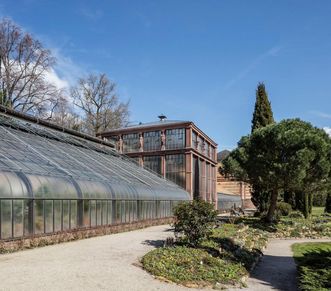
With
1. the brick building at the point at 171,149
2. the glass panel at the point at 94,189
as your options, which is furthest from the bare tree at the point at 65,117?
the glass panel at the point at 94,189

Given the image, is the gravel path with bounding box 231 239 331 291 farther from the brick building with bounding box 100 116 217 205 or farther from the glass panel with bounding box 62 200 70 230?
the brick building with bounding box 100 116 217 205

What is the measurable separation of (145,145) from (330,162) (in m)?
25.4

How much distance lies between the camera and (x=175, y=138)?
51.5 meters

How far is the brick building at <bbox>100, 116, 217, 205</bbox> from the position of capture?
5069 centimetres

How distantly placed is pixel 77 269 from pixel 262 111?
3607 centimetres

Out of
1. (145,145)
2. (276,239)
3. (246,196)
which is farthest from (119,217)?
(246,196)

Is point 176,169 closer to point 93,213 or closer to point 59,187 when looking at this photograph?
point 93,213

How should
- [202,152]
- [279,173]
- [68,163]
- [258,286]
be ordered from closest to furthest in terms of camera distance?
1. [258,286]
2. [68,163]
3. [279,173]
4. [202,152]

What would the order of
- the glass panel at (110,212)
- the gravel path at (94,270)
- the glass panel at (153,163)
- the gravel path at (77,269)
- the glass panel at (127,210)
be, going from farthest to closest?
1. the glass panel at (153,163)
2. the glass panel at (127,210)
3. the glass panel at (110,212)
4. the gravel path at (94,270)
5. the gravel path at (77,269)

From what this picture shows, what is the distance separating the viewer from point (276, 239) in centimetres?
3017

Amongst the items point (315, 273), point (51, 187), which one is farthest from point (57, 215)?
point (315, 273)

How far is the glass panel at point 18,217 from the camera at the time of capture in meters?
18.0

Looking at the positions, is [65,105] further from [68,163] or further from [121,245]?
[121,245]

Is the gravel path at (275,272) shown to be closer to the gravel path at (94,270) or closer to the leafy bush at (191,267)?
the gravel path at (94,270)
